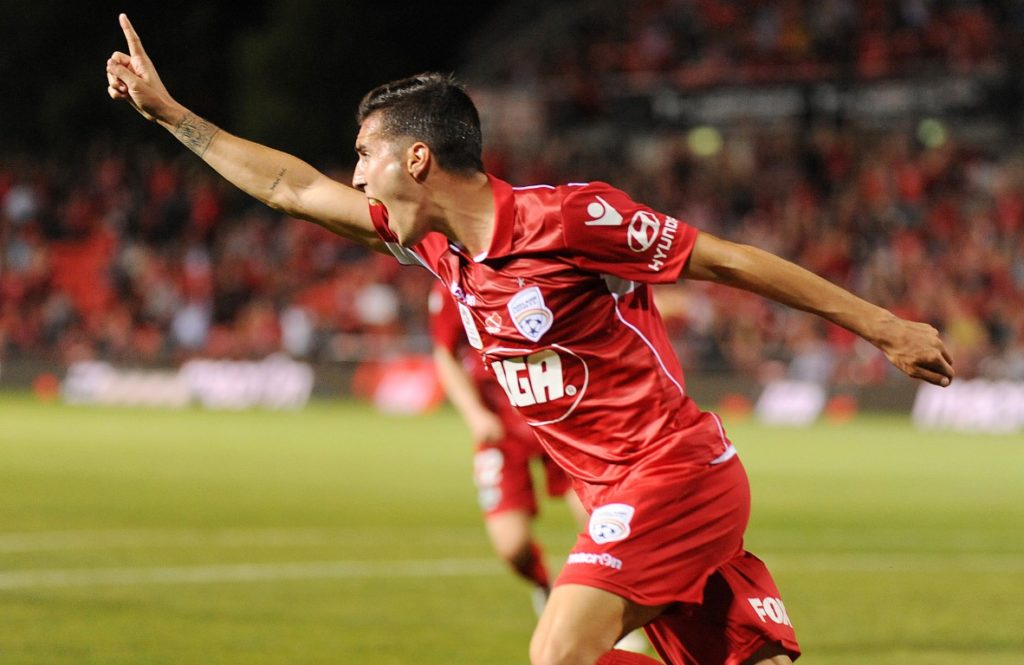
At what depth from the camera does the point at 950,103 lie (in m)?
29.4

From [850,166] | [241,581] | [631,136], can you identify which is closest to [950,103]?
[850,166]

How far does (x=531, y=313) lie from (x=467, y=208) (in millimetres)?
371

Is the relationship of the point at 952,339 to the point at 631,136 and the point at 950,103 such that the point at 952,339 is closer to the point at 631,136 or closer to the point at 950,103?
the point at 950,103

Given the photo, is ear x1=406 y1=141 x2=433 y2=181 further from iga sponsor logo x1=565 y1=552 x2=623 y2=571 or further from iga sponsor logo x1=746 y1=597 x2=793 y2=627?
iga sponsor logo x1=746 y1=597 x2=793 y2=627

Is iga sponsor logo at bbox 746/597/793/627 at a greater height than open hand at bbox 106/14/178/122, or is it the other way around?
open hand at bbox 106/14/178/122

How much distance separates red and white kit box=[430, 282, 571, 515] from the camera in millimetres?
8445

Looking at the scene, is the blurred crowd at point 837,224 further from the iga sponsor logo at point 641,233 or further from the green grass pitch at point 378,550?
the iga sponsor logo at point 641,233

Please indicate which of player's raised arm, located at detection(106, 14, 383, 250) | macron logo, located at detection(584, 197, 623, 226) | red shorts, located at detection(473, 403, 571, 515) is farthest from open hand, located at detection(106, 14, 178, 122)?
red shorts, located at detection(473, 403, 571, 515)

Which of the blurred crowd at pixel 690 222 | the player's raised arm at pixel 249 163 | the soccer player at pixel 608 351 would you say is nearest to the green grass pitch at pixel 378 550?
the player's raised arm at pixel 249 163

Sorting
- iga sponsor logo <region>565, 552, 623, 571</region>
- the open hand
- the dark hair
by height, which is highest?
the open hand

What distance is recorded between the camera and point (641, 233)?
4.63m

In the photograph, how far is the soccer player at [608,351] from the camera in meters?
4.61

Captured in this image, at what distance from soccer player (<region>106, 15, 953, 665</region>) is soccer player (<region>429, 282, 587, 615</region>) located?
314cm

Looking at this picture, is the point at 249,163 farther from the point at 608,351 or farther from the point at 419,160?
the point at 608,351
